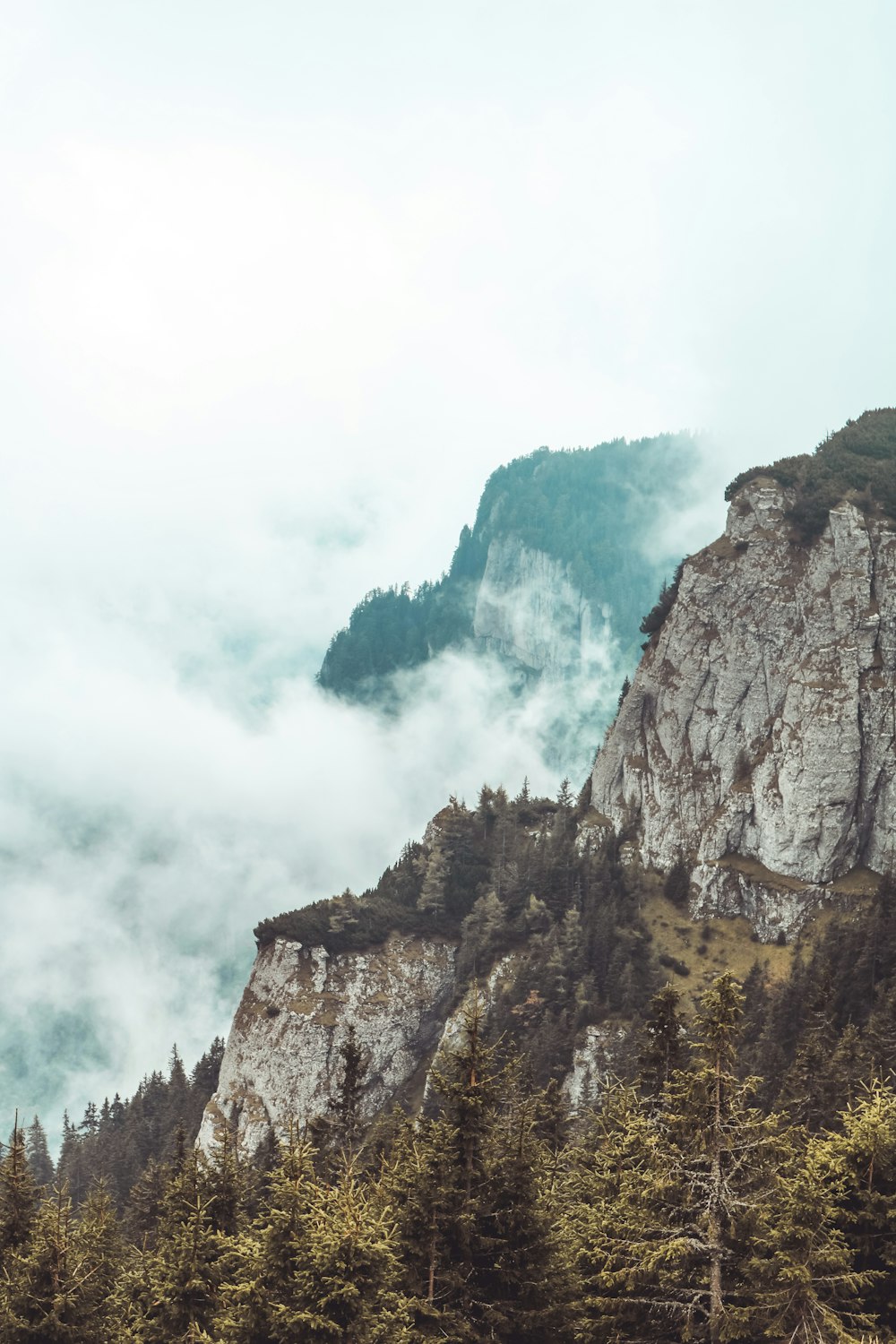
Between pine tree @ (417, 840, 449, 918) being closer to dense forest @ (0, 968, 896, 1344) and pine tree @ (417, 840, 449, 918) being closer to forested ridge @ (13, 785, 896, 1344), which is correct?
forested ridge @ (13, 785, 896, 1344)

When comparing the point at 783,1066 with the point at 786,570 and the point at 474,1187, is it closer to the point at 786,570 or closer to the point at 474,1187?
the point at 474,1187

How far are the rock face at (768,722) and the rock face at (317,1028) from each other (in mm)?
41891

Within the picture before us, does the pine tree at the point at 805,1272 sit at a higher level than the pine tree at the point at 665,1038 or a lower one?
lower

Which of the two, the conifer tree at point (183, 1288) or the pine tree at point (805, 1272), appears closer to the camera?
the pine tree at point (805, 1272)

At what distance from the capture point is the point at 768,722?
157 meters

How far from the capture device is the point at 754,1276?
80.0 feet

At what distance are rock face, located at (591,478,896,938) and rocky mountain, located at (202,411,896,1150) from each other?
0.32 metres

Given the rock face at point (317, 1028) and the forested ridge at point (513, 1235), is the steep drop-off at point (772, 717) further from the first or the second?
the forested ridge at point (513, 1235)

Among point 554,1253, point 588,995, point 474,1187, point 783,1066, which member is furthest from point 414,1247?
point 588,995

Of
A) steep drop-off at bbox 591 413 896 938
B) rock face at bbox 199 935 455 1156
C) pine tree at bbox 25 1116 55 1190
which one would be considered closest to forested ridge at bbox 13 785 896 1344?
steep drop-off at bbox 591 413 896 938

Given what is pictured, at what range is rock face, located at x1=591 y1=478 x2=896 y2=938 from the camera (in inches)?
5674

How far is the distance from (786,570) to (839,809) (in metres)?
39.7

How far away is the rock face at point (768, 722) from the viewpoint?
144 meters

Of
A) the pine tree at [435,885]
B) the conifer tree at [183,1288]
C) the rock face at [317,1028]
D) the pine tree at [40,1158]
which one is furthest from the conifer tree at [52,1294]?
the pine tree at [40,1158]
